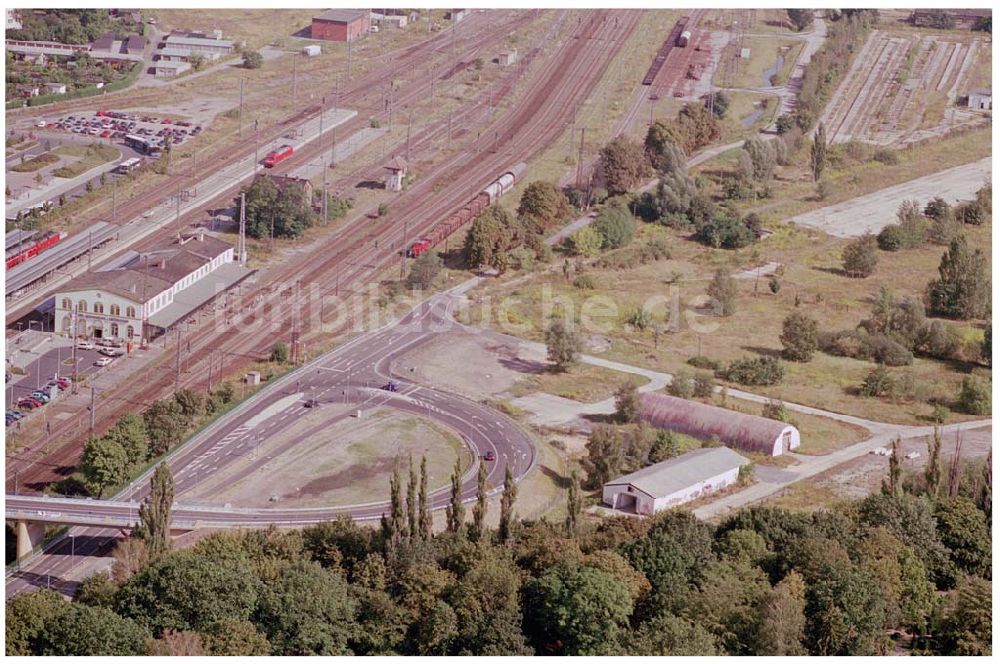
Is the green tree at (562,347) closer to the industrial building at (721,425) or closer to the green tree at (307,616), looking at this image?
the industrial building at (721,425)

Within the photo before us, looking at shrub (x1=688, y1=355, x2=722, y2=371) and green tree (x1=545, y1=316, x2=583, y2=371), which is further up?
green tree (x1=545, y1=316, x2=583, y2=371)

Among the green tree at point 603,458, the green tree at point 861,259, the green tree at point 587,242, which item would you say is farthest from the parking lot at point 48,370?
the green tree at point 861,259

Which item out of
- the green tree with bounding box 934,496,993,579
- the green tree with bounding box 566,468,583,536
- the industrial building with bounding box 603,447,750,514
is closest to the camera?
the green tree with bounding box 566,468,583,536

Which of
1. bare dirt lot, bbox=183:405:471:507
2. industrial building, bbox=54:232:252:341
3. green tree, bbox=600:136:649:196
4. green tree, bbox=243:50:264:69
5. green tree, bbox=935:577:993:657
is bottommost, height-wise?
green tree, bbox=935:577:993:657

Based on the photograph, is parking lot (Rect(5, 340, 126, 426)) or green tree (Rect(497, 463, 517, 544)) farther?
parking lot (Rect(5, 340, 126, 426))

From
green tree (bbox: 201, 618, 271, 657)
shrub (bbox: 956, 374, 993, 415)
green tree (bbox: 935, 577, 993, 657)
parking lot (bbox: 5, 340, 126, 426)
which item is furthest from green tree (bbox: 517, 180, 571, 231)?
green tree (bbox: 201, 618, 271, 657)

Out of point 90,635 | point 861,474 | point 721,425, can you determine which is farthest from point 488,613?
point 861,474

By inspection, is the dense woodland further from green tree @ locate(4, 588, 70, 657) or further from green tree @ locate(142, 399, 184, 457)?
green tree @ locate(142, 399, 184, 457)
